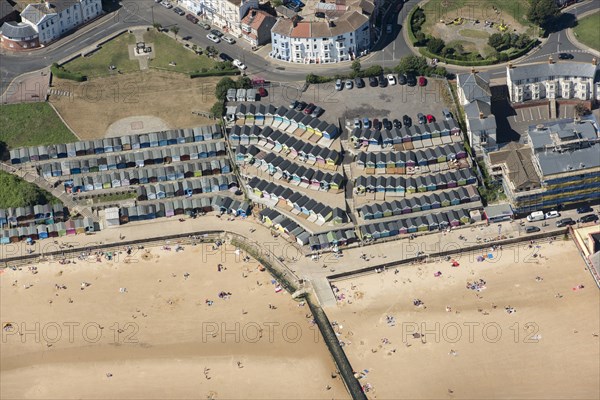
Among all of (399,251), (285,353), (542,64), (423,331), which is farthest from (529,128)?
(285,353)

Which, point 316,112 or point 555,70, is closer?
point 555,70

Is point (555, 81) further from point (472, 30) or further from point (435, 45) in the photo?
point (472, 30)

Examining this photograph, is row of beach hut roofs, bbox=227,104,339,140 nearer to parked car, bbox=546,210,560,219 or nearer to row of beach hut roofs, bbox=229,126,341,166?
row of beach hut roofs, bbox=229,126,341,166

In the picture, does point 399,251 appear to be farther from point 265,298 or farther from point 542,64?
point 542,64

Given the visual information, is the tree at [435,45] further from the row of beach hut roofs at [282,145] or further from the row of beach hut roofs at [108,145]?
the row of beach hut roofs at [108,145]

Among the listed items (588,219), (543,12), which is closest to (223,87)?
(543,12)

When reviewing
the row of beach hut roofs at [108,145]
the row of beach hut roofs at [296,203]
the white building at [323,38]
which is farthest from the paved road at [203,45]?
the row of beach hut roofs at [296,203]
